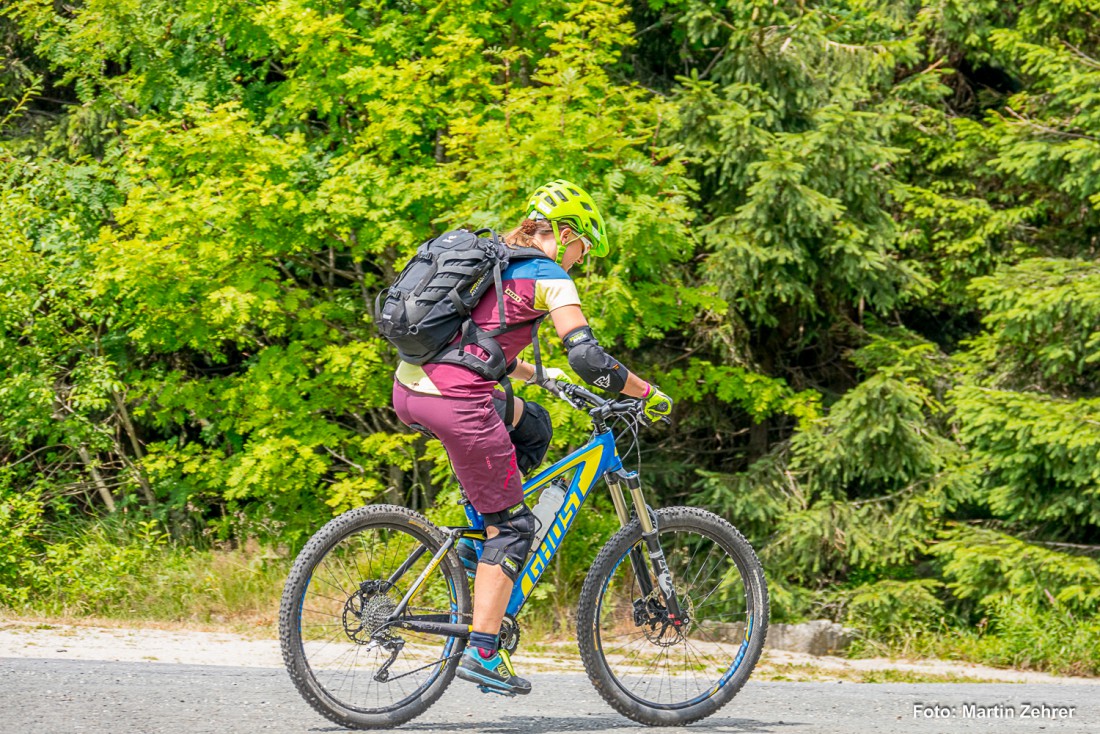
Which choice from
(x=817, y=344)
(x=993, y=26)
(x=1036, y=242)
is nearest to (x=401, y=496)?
(x=817, y=344)

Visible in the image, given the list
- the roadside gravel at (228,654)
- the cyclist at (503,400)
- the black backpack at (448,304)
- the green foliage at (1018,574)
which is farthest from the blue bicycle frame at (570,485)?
the green foliage at (1018,574)

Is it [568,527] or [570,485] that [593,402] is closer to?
[570,485]

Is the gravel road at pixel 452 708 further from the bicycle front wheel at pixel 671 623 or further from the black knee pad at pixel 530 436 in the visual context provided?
the black knee pad at pixel 530 436

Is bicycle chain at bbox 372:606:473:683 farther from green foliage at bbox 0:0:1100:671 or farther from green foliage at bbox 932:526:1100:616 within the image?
green foliage at bbox 932:526:1100:616

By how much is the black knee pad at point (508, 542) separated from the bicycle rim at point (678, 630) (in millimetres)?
403

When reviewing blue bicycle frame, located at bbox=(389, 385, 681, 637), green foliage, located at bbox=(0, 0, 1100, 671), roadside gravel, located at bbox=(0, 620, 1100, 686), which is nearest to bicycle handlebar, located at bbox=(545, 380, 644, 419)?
blue bicycle frame, located at bbox=(389, 385, 681, 637)

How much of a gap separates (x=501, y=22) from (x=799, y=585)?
19.3ft

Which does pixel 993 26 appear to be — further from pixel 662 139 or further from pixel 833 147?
pixel 662 139

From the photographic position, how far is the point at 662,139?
10.6 meters

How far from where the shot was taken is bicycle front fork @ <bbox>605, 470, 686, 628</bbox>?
4.77 meters

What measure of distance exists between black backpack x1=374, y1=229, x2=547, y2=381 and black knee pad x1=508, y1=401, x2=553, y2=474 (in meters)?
0.33

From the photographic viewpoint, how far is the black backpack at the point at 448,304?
13.8ft

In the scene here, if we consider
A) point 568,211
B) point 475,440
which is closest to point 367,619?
point 475,440

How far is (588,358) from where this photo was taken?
4227mm
